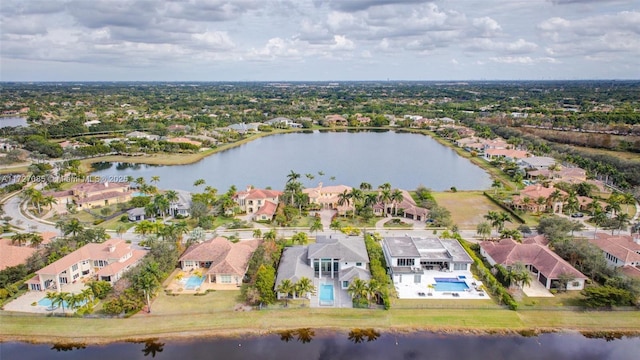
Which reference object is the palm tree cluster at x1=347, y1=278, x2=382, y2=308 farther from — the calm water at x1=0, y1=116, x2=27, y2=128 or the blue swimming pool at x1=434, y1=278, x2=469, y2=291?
the calm water at x1=0, y1=116, x2=27, y2=128

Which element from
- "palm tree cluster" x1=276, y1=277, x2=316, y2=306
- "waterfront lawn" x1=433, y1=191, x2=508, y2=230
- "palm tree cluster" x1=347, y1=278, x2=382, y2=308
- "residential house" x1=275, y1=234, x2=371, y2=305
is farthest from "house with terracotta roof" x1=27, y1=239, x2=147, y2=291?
"waterfront lawn" x1=433, y1=191, x2=508, y2=230

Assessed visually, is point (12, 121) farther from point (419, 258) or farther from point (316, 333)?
point (419, 258)

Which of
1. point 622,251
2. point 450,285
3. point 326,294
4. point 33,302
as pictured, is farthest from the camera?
point 622,251

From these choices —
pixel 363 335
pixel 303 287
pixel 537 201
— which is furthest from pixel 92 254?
pixel 537 201

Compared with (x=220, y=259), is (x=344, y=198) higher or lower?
higher

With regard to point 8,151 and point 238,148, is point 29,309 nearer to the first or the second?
point 8,151

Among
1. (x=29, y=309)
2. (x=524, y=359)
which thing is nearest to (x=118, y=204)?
(x=29, y=309)
